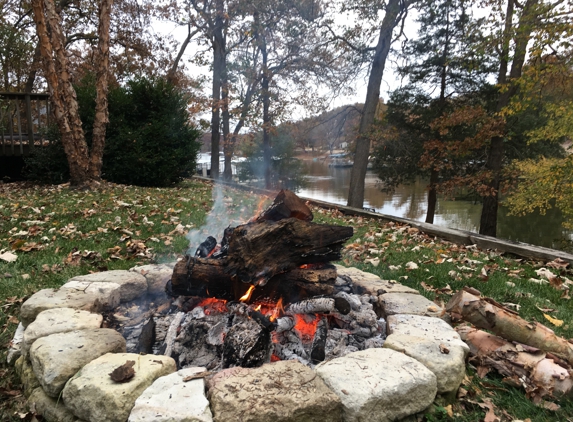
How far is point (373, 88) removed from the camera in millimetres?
11727

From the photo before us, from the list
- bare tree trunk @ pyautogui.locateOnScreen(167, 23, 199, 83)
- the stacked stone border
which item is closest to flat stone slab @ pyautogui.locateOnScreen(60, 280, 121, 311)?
the stacked stone border

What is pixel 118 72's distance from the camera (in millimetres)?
20938

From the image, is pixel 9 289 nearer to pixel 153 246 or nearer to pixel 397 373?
pixel 153 246

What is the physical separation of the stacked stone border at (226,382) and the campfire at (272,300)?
0.32 m

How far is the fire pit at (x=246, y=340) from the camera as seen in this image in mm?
1855

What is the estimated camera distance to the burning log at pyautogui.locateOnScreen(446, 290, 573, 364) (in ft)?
8.21

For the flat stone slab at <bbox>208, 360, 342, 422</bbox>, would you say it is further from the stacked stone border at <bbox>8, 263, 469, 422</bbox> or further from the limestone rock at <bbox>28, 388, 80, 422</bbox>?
the limestone rock at <bbox>28, 388, 80, 422</bbox>

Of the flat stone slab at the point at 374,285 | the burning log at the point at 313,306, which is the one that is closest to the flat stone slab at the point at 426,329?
the burning log at the point at 313,306

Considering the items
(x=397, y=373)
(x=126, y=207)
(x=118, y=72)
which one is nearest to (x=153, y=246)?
(x=126, y=207)

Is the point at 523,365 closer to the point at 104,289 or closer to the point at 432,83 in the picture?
the point at 104,289

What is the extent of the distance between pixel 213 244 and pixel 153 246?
1.77 metres

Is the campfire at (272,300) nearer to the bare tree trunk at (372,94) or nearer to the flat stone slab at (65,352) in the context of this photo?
the flat stone slab at (65,352)

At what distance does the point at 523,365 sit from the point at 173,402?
2.13 m

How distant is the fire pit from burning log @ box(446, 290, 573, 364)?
22 centimetres
